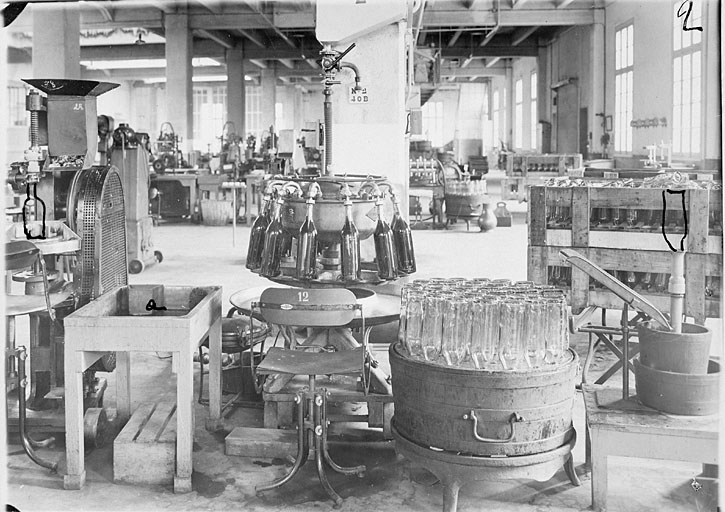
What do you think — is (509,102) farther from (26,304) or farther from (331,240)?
(26,304)

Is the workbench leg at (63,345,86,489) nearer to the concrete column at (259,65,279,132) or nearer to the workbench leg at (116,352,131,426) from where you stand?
the workbench leg at (116,352,131,426)

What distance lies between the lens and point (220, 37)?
17.1m

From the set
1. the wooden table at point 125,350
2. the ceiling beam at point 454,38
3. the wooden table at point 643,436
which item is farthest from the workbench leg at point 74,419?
the ceiling beam at point 454,38

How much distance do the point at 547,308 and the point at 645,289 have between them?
1546 millimetres

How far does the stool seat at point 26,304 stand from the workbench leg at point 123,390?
1.27 feet

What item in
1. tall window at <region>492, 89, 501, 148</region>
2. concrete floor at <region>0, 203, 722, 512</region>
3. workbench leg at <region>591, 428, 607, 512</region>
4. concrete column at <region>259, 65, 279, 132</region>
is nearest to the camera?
workbench leg at <region>591, 428, 607, 512</region>

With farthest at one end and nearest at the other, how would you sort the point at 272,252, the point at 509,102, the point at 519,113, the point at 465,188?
the point at 509,102
the point at 519,113
the point at 465,188
the point at 272,252

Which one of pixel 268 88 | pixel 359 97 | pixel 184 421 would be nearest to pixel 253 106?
pixel 268 88

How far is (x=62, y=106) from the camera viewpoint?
3.72 meters

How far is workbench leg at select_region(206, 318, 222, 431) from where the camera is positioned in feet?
11.4

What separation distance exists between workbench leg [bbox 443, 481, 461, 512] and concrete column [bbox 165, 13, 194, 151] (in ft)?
41.5

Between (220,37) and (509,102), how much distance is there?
10.7 m

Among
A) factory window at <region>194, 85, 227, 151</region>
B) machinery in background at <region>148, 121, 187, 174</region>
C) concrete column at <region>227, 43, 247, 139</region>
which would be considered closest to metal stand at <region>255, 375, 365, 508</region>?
machinery in background at <region>148, 121, 187, 174</region>

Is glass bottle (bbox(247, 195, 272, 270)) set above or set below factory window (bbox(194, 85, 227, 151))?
below
